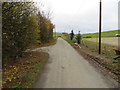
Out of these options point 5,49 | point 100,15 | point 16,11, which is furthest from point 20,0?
point 100,15

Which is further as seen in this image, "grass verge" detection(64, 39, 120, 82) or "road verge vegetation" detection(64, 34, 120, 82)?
"grass verge" detection(64, 39, 120, 82)

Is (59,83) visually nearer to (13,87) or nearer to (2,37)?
(13,87)

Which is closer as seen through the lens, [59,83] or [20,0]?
[59,83]

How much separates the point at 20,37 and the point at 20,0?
2130 mm

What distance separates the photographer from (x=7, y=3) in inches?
153

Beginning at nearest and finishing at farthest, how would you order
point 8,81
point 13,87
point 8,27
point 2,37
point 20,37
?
point 13,87
point 8,81
point 2,37
point 8,27
point 20,37

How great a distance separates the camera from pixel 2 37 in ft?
12.0

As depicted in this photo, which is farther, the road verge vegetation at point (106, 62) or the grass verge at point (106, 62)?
the grass verge at point (106, 62)

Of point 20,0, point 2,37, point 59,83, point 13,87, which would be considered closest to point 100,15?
point 20,0

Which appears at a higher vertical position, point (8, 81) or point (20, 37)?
point (20, 37)

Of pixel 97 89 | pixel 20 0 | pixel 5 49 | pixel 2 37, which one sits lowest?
pixel 97 89

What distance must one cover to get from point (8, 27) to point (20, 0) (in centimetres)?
172

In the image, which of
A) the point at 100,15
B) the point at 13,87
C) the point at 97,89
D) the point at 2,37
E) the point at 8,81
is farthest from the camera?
the point at 100,15

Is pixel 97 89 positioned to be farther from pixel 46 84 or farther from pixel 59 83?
pixel 46 84
